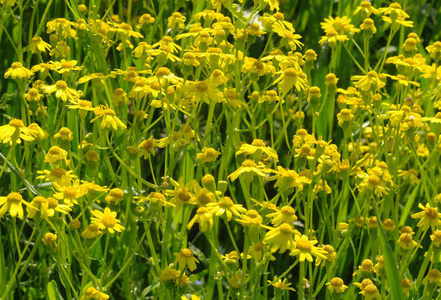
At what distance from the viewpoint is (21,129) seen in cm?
169

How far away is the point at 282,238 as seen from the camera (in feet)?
4.96

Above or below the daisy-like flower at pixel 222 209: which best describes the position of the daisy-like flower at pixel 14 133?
above

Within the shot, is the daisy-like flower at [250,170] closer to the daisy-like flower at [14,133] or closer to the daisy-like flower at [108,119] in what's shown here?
the daisy-like flower at [108,119]

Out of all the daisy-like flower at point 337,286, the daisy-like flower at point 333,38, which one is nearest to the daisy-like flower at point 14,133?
the daisy-like flower at point 337,286

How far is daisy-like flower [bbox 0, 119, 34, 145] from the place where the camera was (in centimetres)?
165

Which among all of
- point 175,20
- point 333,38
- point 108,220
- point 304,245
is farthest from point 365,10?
point 108,220

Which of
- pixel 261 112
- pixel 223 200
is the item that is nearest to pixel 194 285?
pixel 223 200

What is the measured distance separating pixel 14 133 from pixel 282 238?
2.29ft

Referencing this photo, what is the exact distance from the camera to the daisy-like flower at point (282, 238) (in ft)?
4.93

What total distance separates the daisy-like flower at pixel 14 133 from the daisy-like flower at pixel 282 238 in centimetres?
62

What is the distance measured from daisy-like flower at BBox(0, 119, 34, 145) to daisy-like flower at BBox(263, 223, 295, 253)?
2.03ft

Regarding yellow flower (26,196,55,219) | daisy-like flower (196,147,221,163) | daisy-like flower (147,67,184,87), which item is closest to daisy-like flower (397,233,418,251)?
daisy-like flower (196,147,221,163)

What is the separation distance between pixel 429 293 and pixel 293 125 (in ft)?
4.38

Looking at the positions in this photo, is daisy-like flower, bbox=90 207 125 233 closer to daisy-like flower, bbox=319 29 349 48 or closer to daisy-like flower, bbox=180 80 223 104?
daisy-like flower, bbox=180 80 223 104
